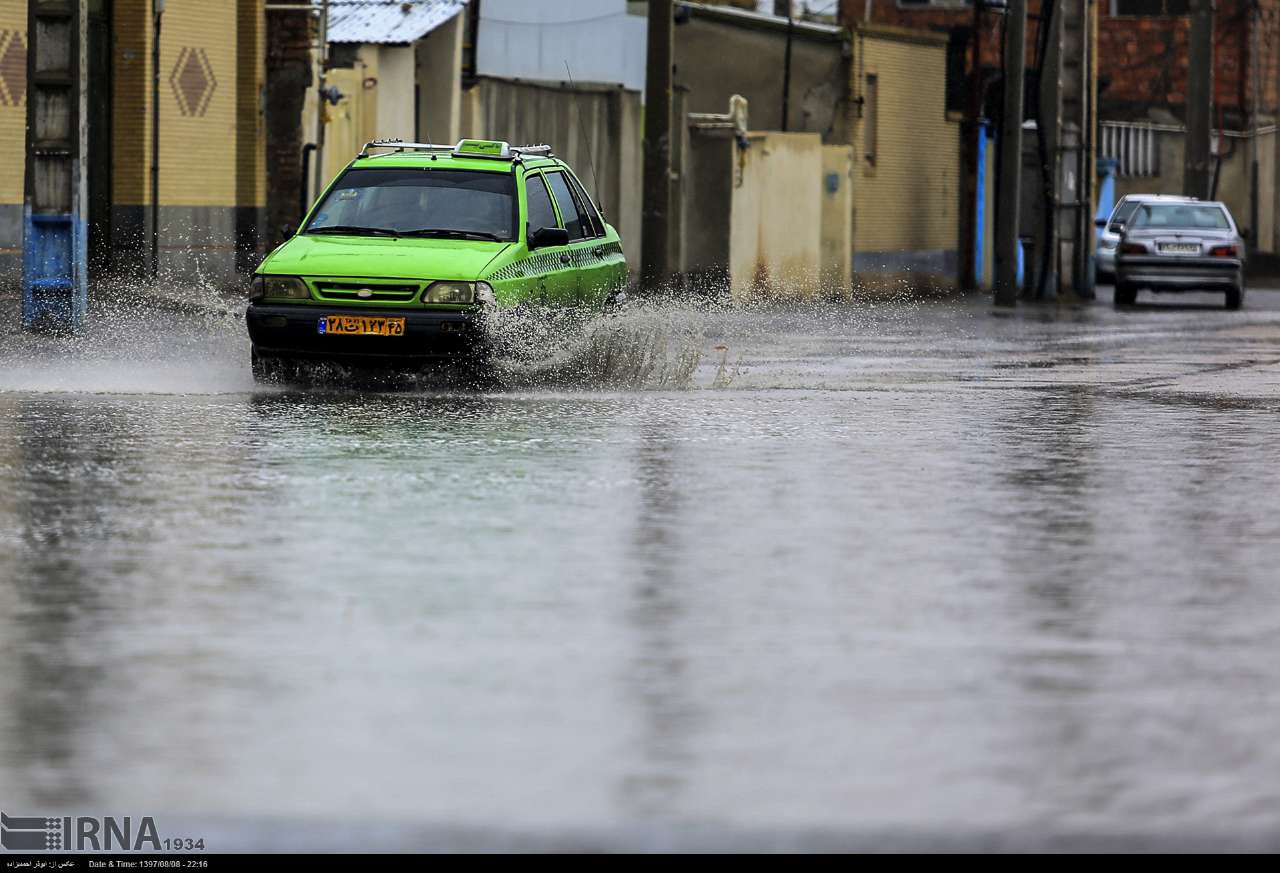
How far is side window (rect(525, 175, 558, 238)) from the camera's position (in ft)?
66.5

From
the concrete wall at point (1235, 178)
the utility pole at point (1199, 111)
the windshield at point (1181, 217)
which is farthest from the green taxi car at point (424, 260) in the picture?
the concrete wall at point (1235, 178)

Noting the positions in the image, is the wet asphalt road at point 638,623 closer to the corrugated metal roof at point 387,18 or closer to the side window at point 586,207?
the side window at point 586,207

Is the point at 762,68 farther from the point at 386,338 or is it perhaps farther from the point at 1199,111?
the point at 386,338

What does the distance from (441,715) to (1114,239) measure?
148 ft

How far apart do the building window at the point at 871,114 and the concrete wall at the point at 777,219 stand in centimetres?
474

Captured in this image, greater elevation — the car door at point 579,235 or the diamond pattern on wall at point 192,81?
the diamond pattern on wall at point 192,81

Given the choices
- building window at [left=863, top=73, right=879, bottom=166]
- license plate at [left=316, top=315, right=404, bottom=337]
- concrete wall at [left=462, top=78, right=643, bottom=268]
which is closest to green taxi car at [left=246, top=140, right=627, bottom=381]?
license plate at [left=316, top=315, right=404, bottom=337]

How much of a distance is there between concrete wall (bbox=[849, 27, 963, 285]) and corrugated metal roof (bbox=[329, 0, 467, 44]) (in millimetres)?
14157

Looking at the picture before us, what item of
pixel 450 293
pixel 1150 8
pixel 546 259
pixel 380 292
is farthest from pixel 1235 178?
pixel 380 292

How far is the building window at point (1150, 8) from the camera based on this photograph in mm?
70375

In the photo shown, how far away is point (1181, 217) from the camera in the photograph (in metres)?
42.7

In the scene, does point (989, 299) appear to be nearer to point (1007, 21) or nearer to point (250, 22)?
point (1007, 21)
